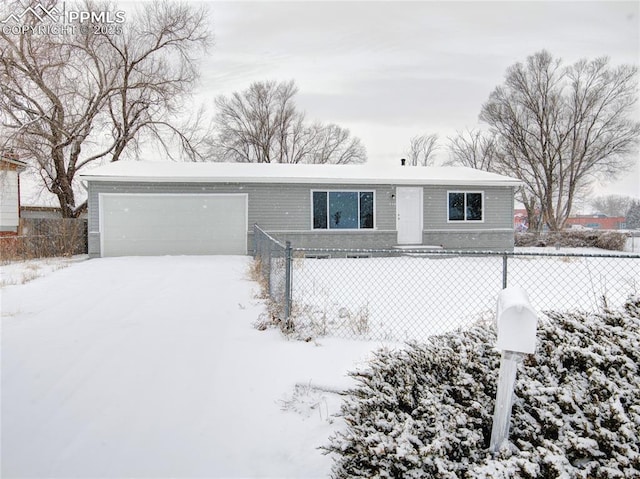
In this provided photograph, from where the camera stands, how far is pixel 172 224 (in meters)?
13.8

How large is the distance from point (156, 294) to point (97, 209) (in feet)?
25.5

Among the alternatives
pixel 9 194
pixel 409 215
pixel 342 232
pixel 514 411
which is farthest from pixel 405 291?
pixel 9 194

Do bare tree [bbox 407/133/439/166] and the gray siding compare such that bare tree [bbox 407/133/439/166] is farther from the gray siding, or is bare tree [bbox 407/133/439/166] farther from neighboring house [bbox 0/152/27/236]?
neighboring house [bbox 0/152/27/236]

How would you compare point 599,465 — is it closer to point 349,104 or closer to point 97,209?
point 97,209

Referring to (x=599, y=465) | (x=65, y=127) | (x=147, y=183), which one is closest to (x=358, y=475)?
(x=599, y=465)

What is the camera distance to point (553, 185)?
27.9m

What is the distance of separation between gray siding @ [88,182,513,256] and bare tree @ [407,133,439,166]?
78.8 ft

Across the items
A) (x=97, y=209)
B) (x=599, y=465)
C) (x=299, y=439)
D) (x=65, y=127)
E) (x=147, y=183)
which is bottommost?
(x=299, y=439)

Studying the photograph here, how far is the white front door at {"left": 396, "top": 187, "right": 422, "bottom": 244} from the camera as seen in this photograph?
15.3 metres

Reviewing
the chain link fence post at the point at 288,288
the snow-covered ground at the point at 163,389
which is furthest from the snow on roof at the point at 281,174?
the chain link fence post at the point at 288,288

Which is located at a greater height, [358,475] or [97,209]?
[97,209]

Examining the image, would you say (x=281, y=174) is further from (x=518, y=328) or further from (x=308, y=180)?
(x=518, y=328)

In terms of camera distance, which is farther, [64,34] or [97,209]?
[64,34]

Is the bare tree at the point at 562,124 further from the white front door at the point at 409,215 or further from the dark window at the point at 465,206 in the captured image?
the white front door at the point at 409,215
